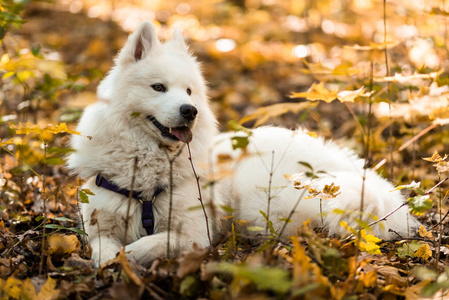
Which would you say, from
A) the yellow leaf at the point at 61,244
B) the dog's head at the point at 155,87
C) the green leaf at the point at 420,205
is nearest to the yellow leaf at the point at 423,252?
the green leaf at the point at 420,205

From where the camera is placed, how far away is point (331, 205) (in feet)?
9.92

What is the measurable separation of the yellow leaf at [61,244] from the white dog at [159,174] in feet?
0.52

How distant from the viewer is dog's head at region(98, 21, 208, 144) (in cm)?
294

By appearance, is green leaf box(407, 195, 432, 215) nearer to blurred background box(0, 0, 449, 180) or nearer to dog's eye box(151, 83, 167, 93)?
dog's eye box(151, 83, 167, 93)

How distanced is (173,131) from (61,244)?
103 centimetres

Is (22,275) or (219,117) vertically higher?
(22,275)

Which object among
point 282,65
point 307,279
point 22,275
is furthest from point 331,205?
point 282,65

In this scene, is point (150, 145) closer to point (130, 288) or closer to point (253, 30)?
point (130, 288)

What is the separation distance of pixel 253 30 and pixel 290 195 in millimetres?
8993

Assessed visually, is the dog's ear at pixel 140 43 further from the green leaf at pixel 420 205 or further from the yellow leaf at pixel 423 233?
the yellow leaf at pixel 423 233

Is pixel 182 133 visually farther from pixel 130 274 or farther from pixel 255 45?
pixel 255 45

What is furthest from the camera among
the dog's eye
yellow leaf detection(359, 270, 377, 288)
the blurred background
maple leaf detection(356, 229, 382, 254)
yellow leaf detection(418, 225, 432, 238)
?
the blurred background

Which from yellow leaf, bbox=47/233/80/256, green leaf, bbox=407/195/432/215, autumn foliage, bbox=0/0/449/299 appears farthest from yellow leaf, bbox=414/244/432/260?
yellow leaf, bbox=47/233/80/256

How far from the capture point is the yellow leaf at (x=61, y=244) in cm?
244
